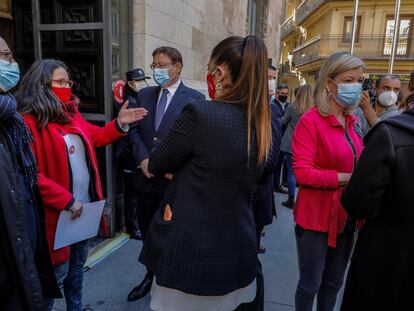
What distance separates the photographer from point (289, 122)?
548 cm

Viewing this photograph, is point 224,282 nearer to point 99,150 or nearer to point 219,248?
point 219,248

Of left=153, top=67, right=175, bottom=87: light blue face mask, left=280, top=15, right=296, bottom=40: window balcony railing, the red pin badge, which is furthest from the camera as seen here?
left=280, top=15, right=296, bottom=40: window balcony railing

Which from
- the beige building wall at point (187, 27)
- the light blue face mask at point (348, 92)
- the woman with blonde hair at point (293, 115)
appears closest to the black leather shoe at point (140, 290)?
the light blue face mask at point (348, 92)

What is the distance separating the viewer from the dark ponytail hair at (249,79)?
4.91 ft

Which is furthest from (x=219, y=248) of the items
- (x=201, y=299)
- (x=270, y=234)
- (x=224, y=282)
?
(x=270, y=234)

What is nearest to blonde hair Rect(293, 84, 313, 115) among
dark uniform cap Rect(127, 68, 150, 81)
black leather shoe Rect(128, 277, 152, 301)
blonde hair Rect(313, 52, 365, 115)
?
dark uniform cap Rect(127, 68, 150, 81)

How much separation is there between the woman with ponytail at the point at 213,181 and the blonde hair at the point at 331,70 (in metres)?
0.75

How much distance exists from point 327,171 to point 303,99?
3.34 m

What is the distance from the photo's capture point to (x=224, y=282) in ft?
4.99

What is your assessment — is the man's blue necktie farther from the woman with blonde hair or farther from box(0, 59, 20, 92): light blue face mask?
the woman with blonde hair

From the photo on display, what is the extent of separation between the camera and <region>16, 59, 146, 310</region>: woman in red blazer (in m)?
2.04

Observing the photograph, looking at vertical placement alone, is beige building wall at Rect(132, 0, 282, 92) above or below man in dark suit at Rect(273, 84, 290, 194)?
above

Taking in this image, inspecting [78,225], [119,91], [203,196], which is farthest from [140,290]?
[119,91]

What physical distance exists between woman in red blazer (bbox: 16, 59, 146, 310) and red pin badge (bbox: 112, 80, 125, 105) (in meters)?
1.35
